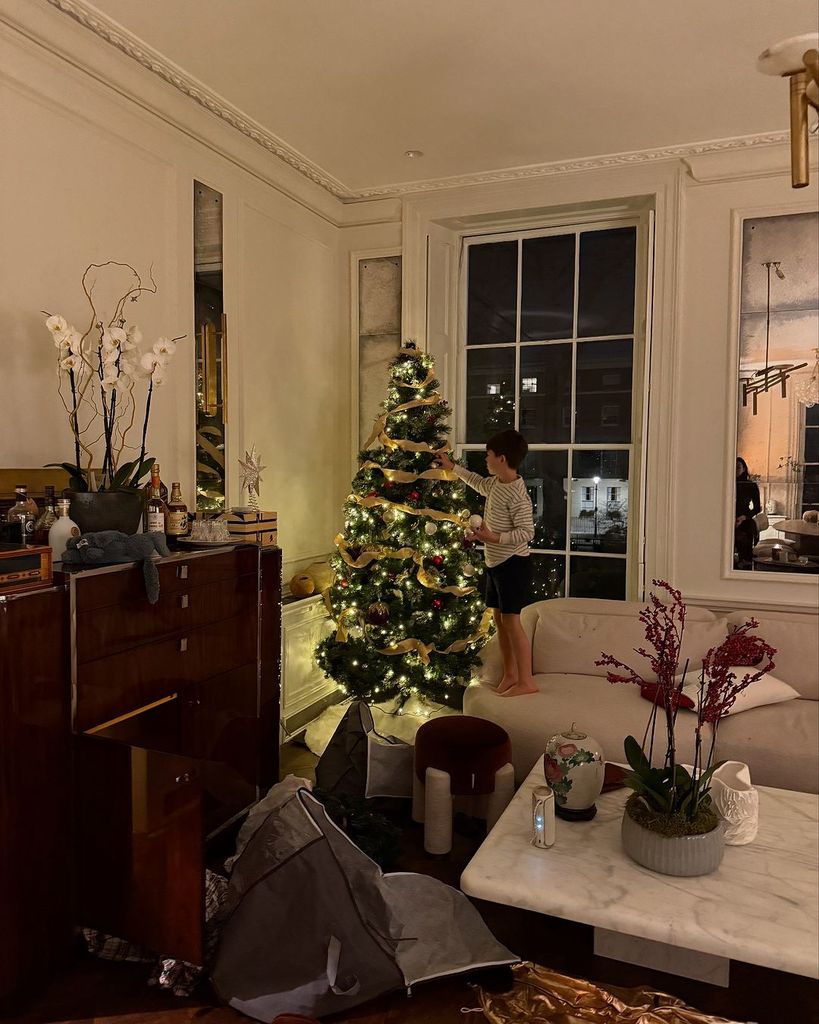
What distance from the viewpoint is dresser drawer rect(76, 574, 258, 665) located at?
97.8 inches

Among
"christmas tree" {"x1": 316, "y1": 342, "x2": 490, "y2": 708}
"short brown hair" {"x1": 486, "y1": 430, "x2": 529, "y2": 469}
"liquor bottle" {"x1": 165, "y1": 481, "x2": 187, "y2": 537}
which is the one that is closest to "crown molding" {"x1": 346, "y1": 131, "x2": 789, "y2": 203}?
"christmas tree" {"x1": 316, "y1": 342, "x2": 490, "y2": 708}

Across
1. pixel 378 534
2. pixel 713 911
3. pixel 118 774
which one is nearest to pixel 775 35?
pixel 378 534

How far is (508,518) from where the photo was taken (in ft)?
13.4

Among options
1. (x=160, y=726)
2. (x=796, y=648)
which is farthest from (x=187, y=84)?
(x=796, y=648)

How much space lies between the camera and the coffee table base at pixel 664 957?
2307 millimetres

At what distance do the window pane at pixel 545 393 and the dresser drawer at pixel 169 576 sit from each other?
7.52ft

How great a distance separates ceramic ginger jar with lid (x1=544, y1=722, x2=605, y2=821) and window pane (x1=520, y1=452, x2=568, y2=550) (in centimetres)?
250

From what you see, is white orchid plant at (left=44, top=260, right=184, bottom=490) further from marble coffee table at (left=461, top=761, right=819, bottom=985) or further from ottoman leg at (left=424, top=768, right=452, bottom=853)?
marble coffee table at (left=461, top=761, right=819, bottom=985)

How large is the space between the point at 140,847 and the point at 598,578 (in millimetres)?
3253

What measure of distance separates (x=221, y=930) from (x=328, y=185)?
4133 mm

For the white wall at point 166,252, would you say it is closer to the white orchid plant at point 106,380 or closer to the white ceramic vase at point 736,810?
the white orchid plant at point 106,380

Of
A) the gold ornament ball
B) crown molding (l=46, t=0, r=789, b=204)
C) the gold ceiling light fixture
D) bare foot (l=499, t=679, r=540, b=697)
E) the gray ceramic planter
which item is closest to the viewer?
the gold ceiling light fixture

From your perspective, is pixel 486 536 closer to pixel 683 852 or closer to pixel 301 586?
pixel 301 586

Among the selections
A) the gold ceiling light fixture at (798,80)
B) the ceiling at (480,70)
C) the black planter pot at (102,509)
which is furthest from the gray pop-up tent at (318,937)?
the ceiling at (480,70)
